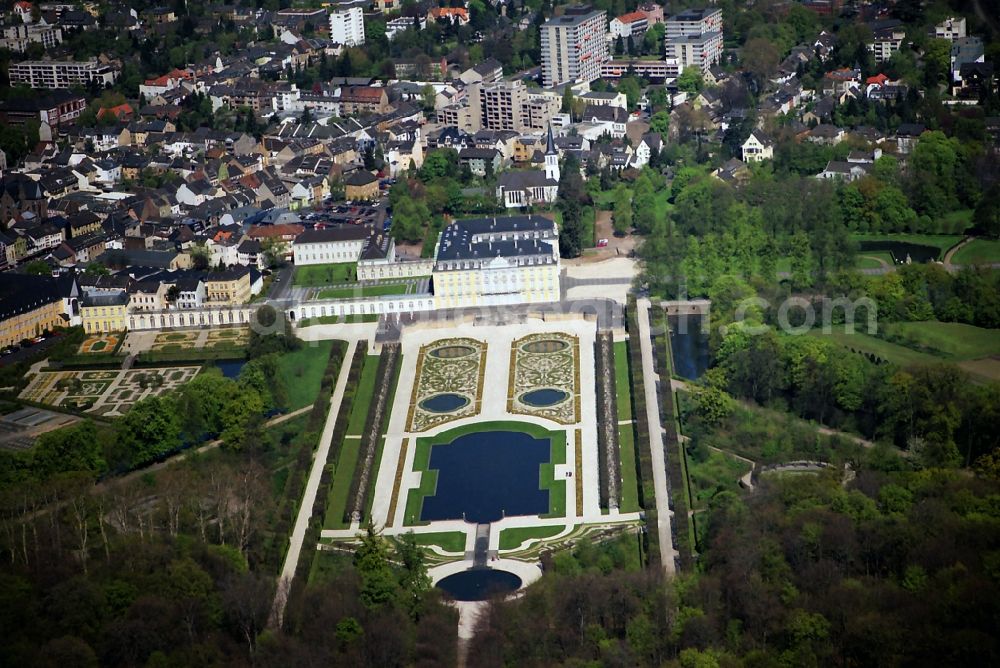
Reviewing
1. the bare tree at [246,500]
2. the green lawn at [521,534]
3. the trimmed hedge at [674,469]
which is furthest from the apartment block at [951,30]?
the bare tree at [246,500]

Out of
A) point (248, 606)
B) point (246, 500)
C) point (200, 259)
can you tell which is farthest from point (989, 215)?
point (248, 606)

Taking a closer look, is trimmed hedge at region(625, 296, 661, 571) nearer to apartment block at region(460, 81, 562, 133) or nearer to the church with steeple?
the church with steeple

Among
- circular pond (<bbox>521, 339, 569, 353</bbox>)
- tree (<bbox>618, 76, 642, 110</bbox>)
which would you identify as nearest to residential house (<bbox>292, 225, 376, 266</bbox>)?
circular pond (<bbox>521, 339, 569, 353</bbox>)

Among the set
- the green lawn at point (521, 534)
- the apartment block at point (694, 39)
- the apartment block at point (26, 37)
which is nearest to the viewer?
the green lawn at point (521, 534)

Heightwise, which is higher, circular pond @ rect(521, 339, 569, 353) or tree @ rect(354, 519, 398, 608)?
circular pond @ rect(521, 339, 569, 353)

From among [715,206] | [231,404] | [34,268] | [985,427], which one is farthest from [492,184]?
[985,427]

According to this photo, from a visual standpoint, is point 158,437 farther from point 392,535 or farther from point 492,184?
point 492,184

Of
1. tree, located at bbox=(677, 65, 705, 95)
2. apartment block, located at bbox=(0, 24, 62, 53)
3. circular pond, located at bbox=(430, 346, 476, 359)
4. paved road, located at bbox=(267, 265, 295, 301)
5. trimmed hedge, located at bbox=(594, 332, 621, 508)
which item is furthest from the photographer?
apartment block, located at bbox=(0, 24, 62, 53)

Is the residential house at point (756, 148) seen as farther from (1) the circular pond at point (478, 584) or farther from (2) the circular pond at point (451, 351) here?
(1) the circular pond at point (478, 584)
